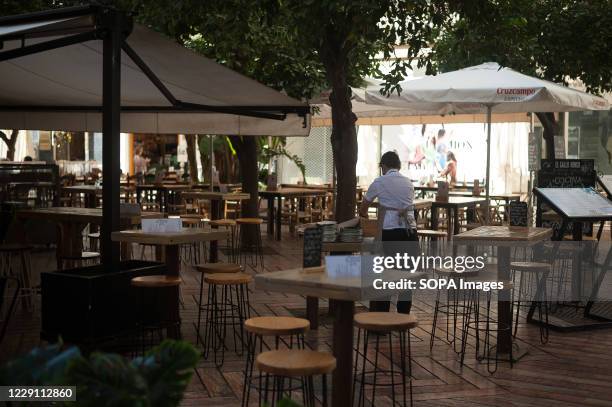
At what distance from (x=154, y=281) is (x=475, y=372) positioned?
7.15ft

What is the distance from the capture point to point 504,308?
597 cm

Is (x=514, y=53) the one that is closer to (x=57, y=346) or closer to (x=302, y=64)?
(x=302, y=64)

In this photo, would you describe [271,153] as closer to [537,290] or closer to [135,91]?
[135,91]

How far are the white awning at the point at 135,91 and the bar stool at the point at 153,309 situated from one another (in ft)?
4.66

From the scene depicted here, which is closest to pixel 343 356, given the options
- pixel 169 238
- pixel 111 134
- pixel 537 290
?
pixel 169 238

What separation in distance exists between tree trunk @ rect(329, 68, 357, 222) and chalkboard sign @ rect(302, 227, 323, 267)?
2.78 metres

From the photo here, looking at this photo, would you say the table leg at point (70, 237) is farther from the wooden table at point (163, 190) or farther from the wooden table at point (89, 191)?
the wooden table at point (163, 190)

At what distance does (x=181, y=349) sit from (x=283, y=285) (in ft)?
7.51

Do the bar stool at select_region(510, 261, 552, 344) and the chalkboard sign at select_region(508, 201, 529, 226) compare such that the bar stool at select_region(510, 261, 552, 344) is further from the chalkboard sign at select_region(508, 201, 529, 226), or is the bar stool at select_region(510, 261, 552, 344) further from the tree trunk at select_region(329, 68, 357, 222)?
the tree trunk at select_region(329, 68, 357, 222)

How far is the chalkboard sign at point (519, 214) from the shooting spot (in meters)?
6.71

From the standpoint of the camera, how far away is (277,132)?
311 inches

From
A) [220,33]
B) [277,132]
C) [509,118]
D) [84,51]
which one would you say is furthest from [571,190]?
[509,118]

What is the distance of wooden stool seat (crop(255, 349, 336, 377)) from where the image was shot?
11.0 feet

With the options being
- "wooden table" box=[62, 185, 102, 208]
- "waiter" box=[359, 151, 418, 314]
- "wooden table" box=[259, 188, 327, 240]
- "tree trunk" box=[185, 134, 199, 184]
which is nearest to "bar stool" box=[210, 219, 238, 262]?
"wooden table" box=[259, 188, 327, 240]
